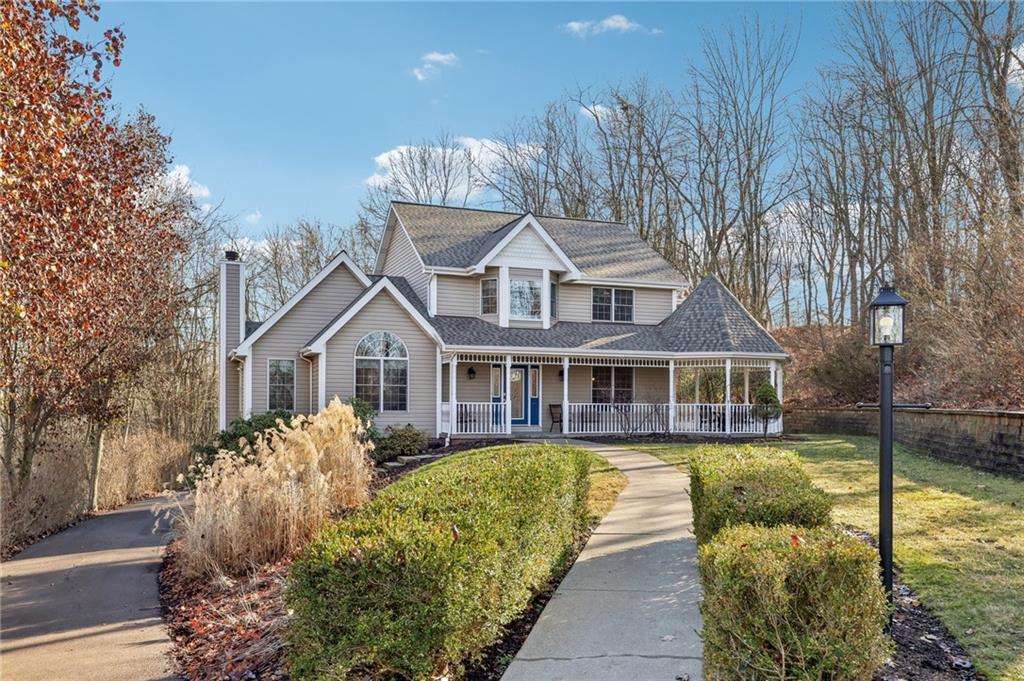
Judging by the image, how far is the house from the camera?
63.2ft

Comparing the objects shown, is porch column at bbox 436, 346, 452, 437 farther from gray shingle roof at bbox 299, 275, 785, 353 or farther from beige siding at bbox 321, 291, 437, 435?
gray shingle roof at bbox 299, 275, 785, 353

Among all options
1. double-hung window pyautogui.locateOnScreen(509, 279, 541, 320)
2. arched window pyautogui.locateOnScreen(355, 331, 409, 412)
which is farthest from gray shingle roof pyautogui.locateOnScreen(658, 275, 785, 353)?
arched window pyautogui.locateOnScreen(355, 331, 409, 412)

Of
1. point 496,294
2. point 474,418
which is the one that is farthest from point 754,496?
point 496,294

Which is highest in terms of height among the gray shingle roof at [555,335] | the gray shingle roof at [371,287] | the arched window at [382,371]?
the gray shingle roof at [371,287]

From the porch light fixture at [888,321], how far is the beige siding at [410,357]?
597 inches

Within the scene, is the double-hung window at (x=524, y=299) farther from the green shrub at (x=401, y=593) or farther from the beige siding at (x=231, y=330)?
the green shrub at (x=401, y=593)

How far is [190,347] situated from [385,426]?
11575mm

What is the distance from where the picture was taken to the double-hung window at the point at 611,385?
2314 centimetres

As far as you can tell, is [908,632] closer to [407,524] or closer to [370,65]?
[407,524]

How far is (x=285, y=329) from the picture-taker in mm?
19562

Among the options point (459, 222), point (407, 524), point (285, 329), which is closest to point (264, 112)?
point (285, 329)

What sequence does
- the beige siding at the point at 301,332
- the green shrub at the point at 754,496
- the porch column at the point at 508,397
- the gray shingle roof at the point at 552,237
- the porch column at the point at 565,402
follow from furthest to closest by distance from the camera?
the gray shingle roof at the point at 552,237 < the porch column at the point at 565,402 < the porch column at the point at 508,397 < the beige siding at the point at 301,332 < the green shrub at the point at 754,496

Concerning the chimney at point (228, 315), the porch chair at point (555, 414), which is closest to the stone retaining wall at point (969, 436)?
the porch chair at point (555, 414)

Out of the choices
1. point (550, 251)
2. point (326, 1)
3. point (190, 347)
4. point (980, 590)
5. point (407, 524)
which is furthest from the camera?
point (190, 347)
